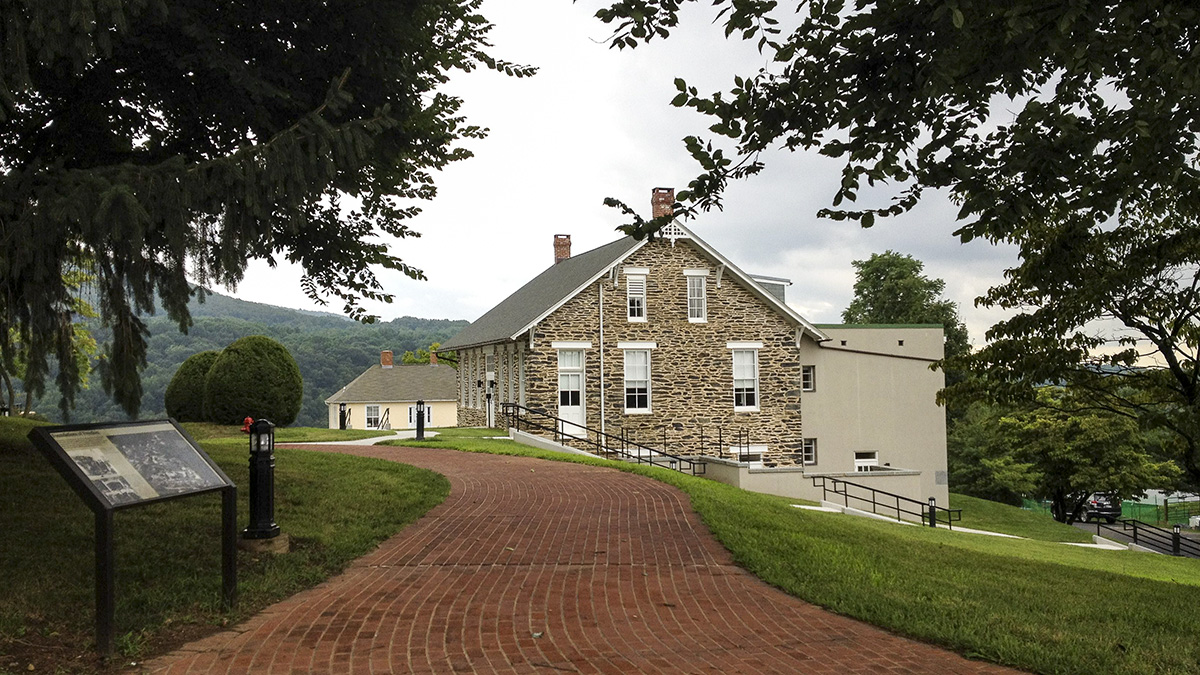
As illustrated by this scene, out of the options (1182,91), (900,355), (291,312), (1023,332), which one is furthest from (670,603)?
(291,312)

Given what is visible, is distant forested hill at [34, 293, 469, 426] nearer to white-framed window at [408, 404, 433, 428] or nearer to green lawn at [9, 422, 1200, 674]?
white-framed window at [408, 404, 433, 428]

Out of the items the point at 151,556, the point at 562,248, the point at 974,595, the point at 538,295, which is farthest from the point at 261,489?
the point at 562,248

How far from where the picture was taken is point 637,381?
2805 centimetres

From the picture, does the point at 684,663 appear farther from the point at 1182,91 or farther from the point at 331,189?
the point at 331,189

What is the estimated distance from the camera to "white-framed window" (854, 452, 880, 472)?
31880mm

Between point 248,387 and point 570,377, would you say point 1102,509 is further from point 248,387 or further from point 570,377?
point 248,387

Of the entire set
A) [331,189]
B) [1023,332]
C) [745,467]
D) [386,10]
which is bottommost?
[745,467]

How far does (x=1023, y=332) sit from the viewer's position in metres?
15.0

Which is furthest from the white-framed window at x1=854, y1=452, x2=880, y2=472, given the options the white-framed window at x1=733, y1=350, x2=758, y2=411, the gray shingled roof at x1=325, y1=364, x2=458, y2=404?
the gray shingled roof at x1=325, y1=364, x2=458, y2=404

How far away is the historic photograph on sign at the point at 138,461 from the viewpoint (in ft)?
18.9

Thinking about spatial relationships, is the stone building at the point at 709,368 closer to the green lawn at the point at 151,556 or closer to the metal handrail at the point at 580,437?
the metal handrail at the point at 580,437

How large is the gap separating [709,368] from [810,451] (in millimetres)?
5915

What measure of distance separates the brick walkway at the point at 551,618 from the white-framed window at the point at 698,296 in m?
18.4

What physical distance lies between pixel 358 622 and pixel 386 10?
5.82 meters
